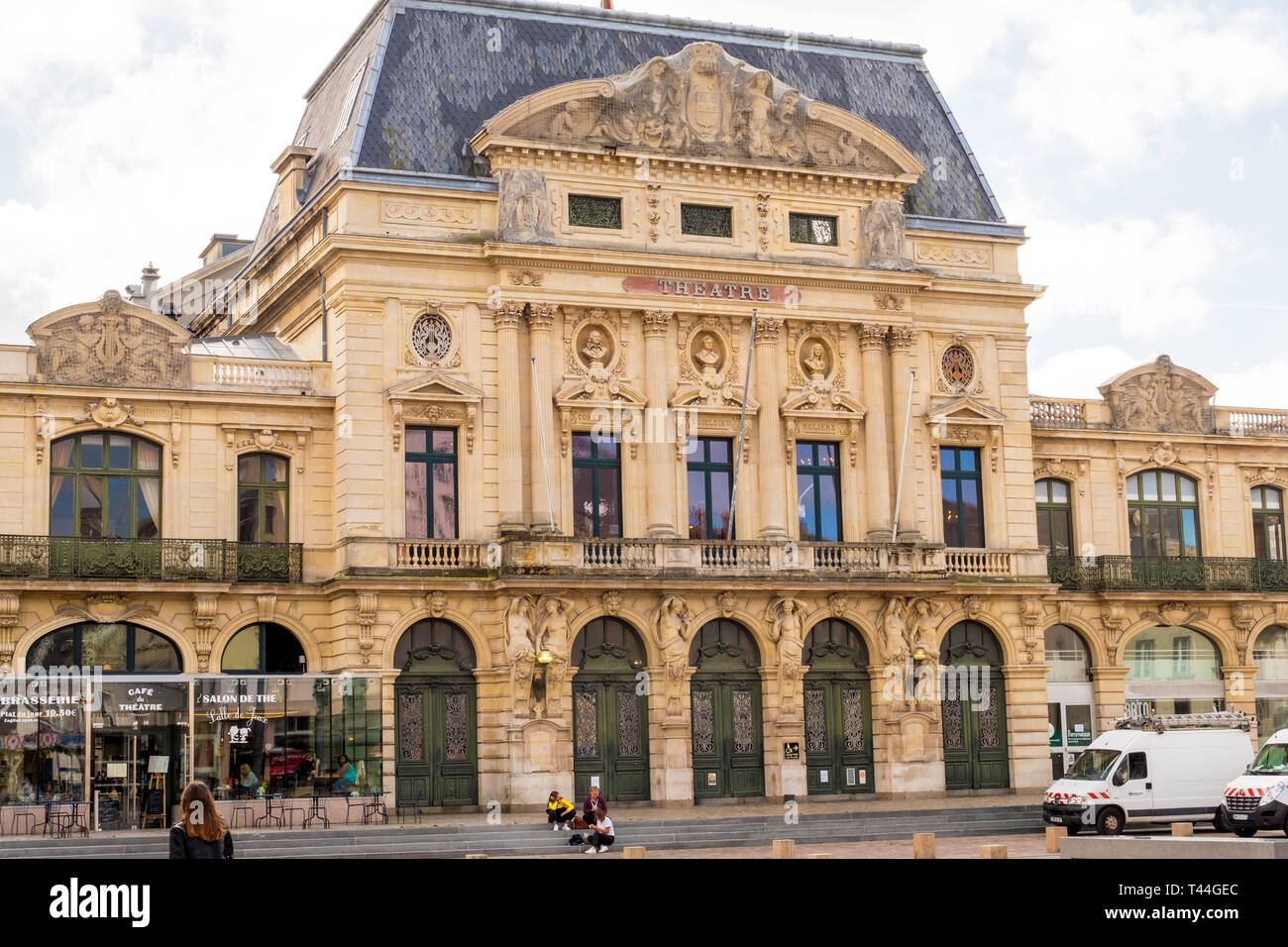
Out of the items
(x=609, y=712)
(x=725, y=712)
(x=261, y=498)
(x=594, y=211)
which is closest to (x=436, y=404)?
(x=261, y=498)

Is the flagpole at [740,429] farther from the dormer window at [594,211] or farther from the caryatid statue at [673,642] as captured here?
the dormer window at [594,211]

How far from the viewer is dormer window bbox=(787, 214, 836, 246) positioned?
43906mm

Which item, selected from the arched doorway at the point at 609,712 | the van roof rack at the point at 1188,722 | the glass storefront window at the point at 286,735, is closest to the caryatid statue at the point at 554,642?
the arched doorway at the point at 609,712

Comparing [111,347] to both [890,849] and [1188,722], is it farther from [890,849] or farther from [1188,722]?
[1188,722]

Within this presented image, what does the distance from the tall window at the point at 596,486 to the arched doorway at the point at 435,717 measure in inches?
164

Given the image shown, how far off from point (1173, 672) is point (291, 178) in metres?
27.2

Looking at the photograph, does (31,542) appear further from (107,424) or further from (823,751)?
(823,751)

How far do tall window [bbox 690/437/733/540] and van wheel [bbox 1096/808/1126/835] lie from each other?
11670mm

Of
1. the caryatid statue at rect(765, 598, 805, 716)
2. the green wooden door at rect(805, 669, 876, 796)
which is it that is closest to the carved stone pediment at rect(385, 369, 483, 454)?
the caryatid statue at rect(765, 598, 805, 716)

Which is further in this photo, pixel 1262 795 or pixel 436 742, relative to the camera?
pixel 436 742

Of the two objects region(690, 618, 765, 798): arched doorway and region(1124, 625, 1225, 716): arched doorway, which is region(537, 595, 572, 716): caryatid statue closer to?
region(690, 618, 765, 798): arched doorway

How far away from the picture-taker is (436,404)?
40.5 meters

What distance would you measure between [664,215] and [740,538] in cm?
809
